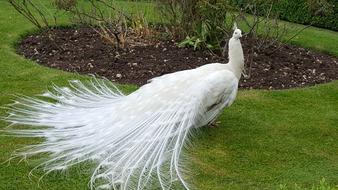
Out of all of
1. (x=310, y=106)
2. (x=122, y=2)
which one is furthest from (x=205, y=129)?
(x=122, y=2)

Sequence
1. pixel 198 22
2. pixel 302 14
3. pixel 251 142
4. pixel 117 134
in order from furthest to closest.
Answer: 1. pixel 302 14
2. pixel 198 22
3. pixel 251 142
4. pixel 117 134

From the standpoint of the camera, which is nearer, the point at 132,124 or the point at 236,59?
the point at 132,124

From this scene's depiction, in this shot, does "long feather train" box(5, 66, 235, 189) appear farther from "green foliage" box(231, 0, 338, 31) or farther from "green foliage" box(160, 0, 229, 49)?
"green foliage" box(231, 0, 338, 31)

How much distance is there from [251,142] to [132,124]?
1353 mm

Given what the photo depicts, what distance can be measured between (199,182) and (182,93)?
0.85 m

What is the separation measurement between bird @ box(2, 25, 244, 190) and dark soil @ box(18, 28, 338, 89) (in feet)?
5.49

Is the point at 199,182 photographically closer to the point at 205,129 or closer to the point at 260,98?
the point at 205,129

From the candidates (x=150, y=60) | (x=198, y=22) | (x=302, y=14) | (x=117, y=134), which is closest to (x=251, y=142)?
(x=117, y=134)

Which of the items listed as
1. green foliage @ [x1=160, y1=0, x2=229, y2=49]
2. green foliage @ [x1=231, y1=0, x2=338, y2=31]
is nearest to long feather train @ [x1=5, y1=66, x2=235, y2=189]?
green foliage @ [x1=160, y1=0, x2=229, y2=49]

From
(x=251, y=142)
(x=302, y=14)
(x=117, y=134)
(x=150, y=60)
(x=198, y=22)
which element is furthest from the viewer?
(x=302, y=14)

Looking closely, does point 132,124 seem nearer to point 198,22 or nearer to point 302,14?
point 198,22

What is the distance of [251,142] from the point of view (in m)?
5.47

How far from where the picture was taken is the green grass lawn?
4.55 m

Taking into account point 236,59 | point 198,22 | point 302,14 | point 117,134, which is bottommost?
point 302,14
